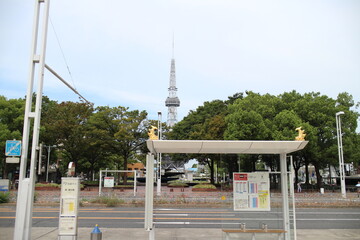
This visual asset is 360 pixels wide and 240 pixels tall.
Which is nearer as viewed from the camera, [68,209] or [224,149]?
[68,209]

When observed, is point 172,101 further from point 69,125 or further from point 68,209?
point 68,209

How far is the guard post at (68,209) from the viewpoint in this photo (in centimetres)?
960

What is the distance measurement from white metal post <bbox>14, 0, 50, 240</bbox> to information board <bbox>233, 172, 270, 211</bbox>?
6.02 metres

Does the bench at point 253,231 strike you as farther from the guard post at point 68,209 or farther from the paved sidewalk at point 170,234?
the guard post at point 68,209

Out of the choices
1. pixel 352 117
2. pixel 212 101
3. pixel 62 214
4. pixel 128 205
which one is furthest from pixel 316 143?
pixel 62 214

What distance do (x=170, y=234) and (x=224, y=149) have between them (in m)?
4.40

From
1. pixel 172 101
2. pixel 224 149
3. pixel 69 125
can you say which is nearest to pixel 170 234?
pixel 224 149

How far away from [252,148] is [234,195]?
1.60 metres

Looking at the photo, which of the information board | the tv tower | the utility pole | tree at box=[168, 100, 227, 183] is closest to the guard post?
the utility pole

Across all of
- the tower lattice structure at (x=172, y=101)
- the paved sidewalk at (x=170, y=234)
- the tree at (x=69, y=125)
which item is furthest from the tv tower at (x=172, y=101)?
the paved sidewalk at (x=170, y=234)

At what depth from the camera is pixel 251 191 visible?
9.98 metres

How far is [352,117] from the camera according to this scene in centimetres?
3953

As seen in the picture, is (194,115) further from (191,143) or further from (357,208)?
(191,143)

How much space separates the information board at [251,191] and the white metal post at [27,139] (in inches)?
237
